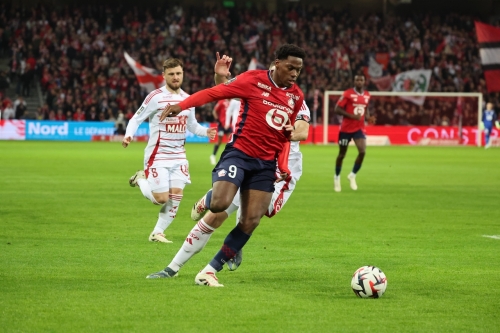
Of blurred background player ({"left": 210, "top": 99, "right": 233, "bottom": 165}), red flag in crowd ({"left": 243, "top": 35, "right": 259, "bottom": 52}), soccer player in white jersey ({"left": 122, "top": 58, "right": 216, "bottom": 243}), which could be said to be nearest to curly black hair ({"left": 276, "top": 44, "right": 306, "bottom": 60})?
soccer player in white jersey ({"left": 122, "top": 58, "right": 216, "bottom": 243})

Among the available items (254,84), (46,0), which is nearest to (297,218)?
(254,84)

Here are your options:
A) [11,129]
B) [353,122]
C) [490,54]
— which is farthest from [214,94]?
[490,54]

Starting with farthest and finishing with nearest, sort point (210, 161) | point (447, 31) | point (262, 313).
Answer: point (447, 31), point (210, 161), point (262, 313)

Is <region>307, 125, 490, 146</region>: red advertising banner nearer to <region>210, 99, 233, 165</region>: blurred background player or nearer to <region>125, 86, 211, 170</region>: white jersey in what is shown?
<region>210, 99, 233, 165</region>: blurred background player

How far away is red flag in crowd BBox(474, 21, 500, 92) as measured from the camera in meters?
40.8

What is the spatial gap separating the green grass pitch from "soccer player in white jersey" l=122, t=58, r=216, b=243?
23.0 inches

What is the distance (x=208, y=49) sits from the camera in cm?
4722

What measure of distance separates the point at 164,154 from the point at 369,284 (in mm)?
4439

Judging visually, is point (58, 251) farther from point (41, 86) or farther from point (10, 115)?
point (41, 86)

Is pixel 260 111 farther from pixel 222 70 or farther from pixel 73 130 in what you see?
pixel 73 130

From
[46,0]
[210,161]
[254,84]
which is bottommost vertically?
[210,161]

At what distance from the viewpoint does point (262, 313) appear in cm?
641

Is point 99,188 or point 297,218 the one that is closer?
point 297,218

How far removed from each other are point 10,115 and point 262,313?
122 feet
